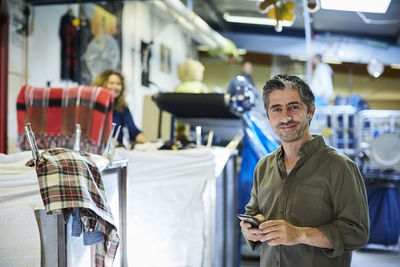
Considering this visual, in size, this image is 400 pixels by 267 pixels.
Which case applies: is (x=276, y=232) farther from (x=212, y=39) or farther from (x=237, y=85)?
(x=212, y=39)

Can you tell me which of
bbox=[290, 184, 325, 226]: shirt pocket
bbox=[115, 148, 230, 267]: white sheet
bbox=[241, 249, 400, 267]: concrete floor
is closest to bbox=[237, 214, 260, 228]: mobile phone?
bbox=[290, 184, 325, 226]: shirt pocket

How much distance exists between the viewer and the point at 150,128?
5062 millimetres

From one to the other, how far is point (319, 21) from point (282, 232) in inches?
283

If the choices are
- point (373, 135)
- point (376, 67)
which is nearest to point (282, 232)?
point (373, 135)

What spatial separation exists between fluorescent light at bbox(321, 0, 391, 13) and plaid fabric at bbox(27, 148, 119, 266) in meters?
4.56

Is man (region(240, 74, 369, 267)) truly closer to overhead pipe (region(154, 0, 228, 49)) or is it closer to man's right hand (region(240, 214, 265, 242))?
man's right hand (region(240, 214, 265, 242))

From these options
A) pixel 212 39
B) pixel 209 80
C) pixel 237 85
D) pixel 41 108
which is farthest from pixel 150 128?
pixel 209 80

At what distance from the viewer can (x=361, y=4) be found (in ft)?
18.3

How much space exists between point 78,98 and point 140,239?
Result: 2.69 feet

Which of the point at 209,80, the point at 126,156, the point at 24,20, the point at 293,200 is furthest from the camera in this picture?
the point at 209,80

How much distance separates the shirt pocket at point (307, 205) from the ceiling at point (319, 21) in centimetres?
464

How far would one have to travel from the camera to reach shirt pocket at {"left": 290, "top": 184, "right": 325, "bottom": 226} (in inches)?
60.4

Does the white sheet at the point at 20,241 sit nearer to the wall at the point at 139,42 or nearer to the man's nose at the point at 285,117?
the man's nose at the point at 285,117

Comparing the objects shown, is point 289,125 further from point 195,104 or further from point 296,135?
point 195,104
